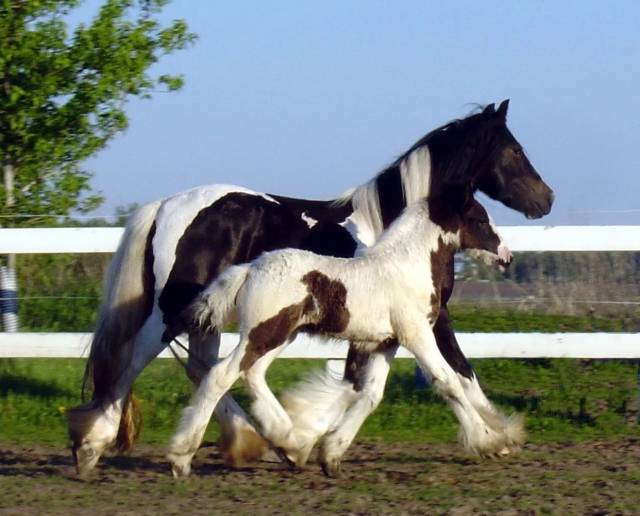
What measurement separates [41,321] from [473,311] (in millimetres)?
3688

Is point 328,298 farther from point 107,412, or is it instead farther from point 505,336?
point 505,336

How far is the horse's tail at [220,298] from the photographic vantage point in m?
6.20

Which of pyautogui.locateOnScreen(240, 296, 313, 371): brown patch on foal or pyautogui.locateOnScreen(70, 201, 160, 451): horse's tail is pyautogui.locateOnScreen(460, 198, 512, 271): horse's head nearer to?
pyautogui.locateOnScreen(240, 296, 313, 371): brown patch on foal

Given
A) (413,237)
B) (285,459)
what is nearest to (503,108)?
(413,237)

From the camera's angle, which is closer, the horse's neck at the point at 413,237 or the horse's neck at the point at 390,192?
the horse's neck at the point at 413,237

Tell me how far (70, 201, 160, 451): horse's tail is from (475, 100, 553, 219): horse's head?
195cm

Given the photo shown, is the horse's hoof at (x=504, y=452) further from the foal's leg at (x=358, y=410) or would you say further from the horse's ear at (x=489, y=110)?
the horse's ear at (x=489, y=110)

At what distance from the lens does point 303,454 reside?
6.62 metres

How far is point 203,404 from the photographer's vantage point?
6195 millimetres

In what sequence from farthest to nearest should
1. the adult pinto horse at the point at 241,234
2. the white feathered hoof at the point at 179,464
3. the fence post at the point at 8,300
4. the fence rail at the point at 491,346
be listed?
1. the fence post at the point at 8,300
2. the fence rail at the point at 491,346
3. the adult pinto horse at the point at 241,234
4. the white feathered hoof at the point at 179,464

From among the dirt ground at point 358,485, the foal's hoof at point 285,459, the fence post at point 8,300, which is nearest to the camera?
the dirt ground at point 358,485

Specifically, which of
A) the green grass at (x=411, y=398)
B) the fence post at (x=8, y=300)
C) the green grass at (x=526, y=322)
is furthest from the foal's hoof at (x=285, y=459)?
the green grass at (x=526, y=322)

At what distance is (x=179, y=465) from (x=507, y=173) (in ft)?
8.35

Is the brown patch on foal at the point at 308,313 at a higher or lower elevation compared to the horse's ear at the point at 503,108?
lower
